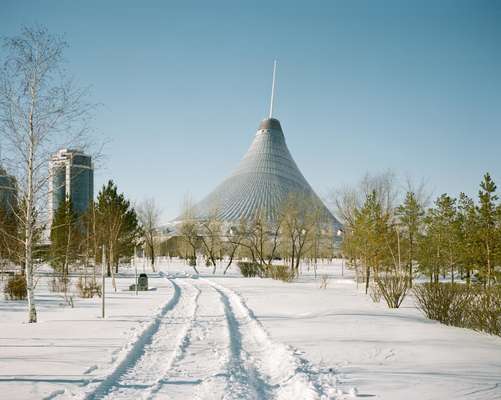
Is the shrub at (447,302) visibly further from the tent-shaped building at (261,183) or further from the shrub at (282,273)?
the tent-shaped building at (261,183)

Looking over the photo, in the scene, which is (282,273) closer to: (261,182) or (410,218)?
(410,218)

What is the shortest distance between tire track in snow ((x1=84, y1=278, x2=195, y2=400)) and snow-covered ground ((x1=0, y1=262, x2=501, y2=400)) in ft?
0.06

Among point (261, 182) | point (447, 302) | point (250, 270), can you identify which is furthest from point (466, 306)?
point (261, 182)

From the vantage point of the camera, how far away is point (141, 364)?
6270mm

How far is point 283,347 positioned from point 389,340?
2249 mm

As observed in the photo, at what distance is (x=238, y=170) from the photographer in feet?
354

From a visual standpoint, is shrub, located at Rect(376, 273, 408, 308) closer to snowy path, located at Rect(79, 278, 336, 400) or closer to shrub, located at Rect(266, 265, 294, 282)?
snowy path, located at Rect(79, 278, 336, 400)

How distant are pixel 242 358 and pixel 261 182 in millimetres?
91825

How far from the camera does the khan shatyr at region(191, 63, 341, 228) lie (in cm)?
8788

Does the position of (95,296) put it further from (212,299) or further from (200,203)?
(200,203)

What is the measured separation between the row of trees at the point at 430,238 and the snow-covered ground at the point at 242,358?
11910 mm

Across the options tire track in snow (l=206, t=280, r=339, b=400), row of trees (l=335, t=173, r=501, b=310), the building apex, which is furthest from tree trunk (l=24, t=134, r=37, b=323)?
the building apex

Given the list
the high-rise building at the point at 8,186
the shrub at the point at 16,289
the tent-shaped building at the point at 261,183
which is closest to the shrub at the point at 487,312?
the high-rise building at the point at 8,186

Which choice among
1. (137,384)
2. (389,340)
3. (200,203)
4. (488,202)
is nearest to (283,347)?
(389,340)
